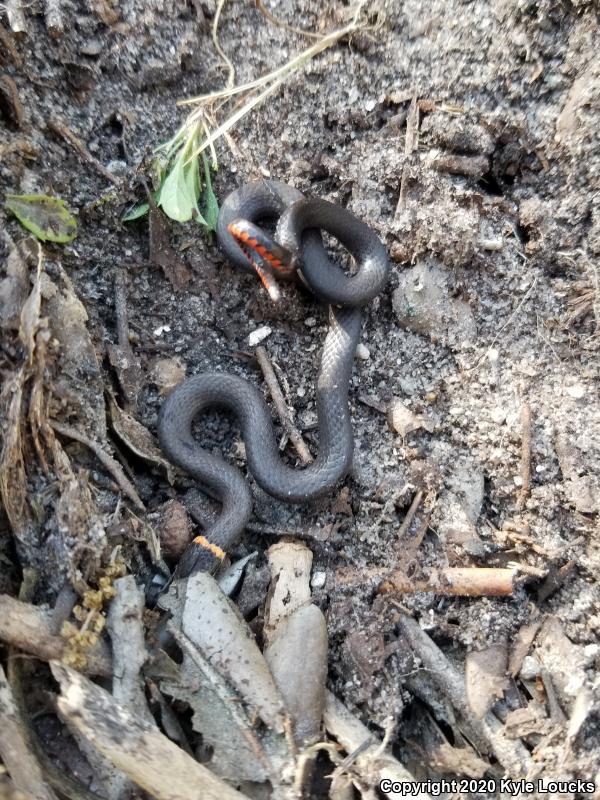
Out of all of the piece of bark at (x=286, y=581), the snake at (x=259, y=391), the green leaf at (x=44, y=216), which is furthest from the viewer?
the snake at (x=259, y=391)

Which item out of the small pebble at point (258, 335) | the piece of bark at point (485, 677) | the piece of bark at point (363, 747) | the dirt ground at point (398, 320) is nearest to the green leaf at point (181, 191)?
the dirt ground at point (398, 320)

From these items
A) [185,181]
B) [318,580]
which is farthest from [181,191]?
[318,580]

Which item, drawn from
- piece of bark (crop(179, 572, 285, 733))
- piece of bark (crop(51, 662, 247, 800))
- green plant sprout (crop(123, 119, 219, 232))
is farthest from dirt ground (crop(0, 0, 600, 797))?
piece of bark (crop(51, 662, 247, 800))

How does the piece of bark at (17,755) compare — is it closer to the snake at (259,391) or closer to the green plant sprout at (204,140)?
the snake at (259,391)

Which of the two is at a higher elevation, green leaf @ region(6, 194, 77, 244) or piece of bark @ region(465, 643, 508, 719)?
green leaf @ region(6, 194, 77, 244)

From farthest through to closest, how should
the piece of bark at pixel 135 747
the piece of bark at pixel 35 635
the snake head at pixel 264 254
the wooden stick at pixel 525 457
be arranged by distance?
the snake head at pixel 264 254 < the wooden stick at pixel 525 457 < the piece of bark at pixel 35 635 < the piece of bark at pixel 135 747

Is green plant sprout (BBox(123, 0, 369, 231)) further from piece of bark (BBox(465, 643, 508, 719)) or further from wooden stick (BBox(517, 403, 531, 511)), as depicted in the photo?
piece of bark (BBox(465, 643, 508, 719))
